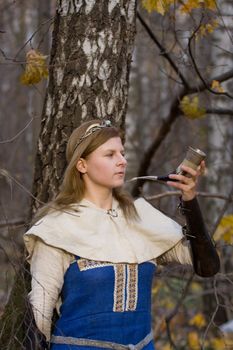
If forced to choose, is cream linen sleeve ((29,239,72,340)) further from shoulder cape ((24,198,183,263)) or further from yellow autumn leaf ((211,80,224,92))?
yellow autumn leaf ((211,80,224,92))

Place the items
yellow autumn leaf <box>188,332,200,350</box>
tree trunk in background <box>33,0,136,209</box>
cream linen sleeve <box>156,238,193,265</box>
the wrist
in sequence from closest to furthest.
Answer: the wrist → cream linen sleeve <box>156,238,193,265</box> → tree trunk in background <box>33,0,136,209</box> → yellow autumn leaf <box>188,332,200,350</box>

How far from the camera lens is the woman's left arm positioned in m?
3.19

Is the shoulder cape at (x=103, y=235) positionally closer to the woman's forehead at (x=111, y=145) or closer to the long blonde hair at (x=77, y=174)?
the long blonde hair at (x=77, y=174)

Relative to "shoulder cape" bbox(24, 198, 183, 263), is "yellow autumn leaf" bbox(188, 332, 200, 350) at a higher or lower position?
Result: lower

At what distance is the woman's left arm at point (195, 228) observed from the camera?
3.19m

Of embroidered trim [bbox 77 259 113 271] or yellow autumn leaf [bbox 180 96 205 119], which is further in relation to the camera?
yellow autumn leaf [bbox 180 96 205 119]

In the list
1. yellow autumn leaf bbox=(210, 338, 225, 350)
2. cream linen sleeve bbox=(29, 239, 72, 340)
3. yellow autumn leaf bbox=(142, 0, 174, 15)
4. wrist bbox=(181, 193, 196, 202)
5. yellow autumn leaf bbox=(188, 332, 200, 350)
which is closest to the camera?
cream linen sleeve bbox=(29, 239, 72, 340)

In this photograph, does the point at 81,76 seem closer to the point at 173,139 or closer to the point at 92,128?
the point at 92,128

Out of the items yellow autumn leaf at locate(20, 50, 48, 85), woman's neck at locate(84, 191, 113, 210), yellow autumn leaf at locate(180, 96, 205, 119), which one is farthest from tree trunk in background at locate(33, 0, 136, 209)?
yellow autumn leaf at locate(180, 96, 205, 119)

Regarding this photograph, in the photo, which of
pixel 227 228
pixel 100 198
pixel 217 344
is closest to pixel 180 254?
pixel 100 198

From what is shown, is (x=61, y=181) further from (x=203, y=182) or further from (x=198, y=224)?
(x=203, y=182)

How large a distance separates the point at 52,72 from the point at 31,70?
0.21 metres

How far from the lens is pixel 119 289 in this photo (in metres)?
3.18

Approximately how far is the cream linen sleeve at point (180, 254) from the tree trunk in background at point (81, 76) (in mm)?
641
